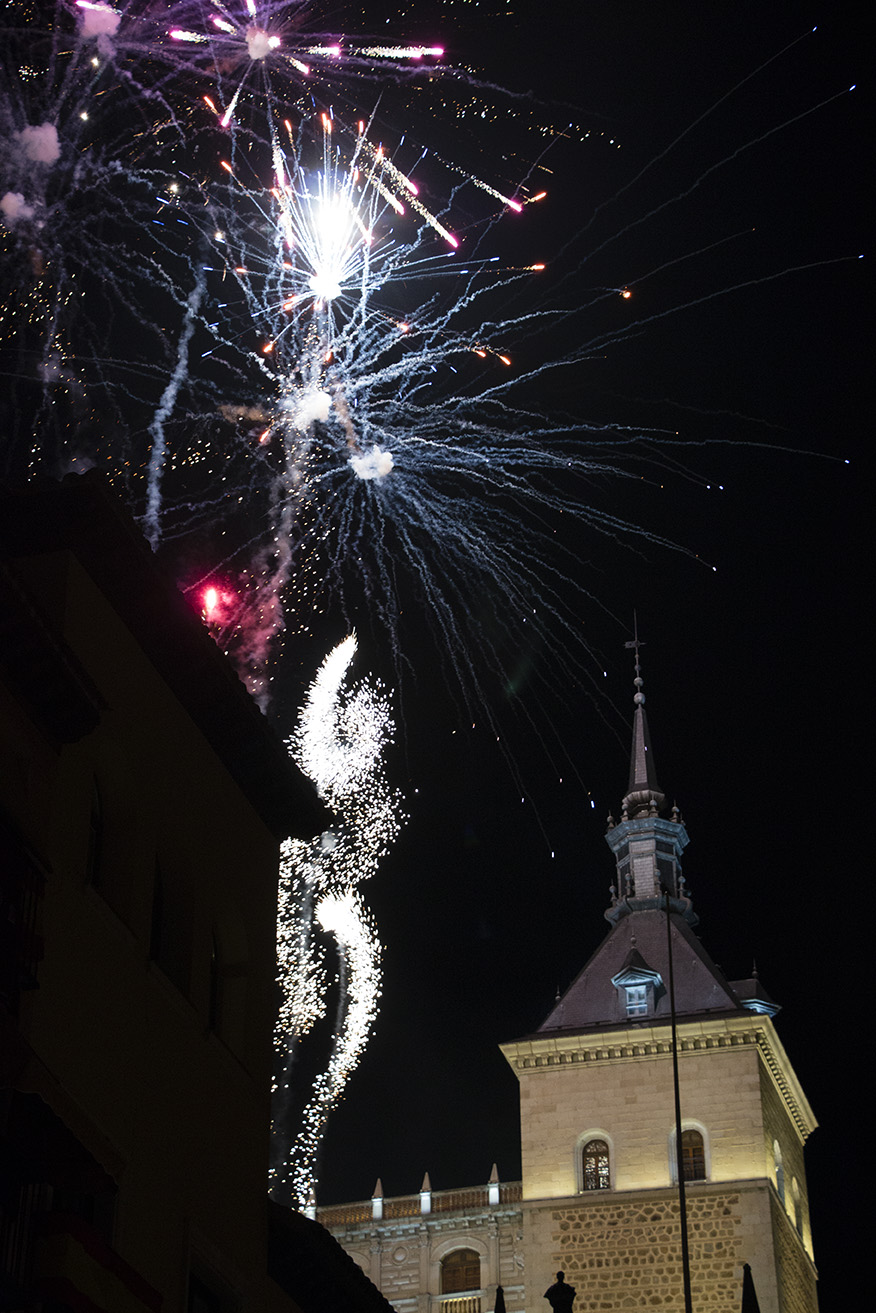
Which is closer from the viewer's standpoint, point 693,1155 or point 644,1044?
point 693,1155

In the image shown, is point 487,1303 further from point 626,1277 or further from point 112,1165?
point 112,1165

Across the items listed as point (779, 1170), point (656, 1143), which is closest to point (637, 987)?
point (656, 1143)

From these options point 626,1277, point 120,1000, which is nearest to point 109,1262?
point 120,1000

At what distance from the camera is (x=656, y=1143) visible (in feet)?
154

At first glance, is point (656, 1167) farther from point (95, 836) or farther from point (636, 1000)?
point (95, 836)

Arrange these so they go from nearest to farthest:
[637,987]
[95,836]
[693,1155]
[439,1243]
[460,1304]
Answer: [95,836]
[693,1155]
[637,987]
[460,1304]
[439,1243]

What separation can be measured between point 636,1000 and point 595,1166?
466 centimetres

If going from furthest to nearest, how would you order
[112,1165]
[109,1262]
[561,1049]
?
[561,1049], [112,1165], [109,1262]

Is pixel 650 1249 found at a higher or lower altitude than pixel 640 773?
lower

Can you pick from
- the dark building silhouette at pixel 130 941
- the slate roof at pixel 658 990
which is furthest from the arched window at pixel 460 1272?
the dark building silhouette at pixel 130 941

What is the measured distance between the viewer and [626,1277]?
45.1m

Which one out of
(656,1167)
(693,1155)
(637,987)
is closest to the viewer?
(656,1167)

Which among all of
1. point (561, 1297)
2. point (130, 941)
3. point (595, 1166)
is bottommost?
point (561, 1297)

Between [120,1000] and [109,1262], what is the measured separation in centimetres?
256
